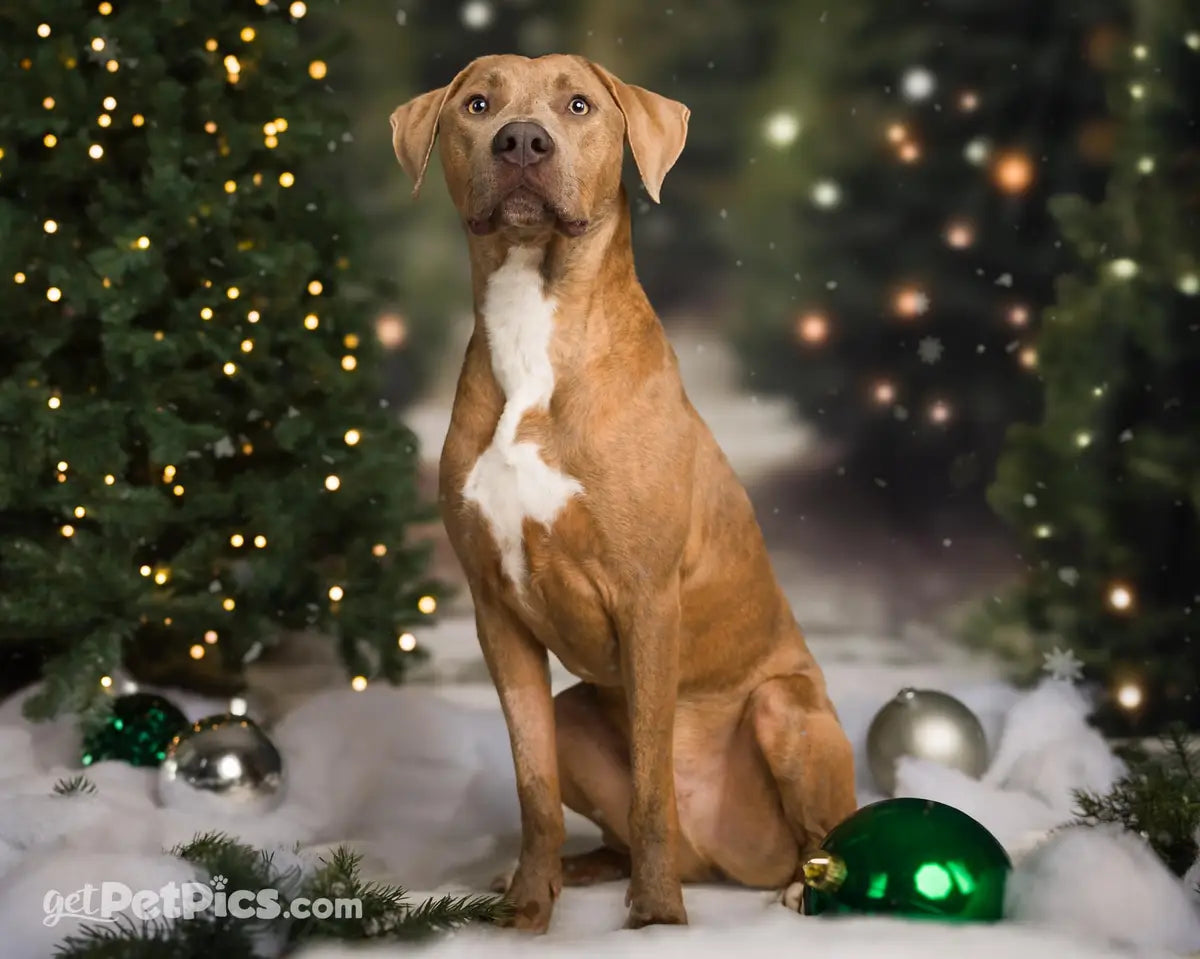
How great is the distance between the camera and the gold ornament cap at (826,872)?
7.63ft

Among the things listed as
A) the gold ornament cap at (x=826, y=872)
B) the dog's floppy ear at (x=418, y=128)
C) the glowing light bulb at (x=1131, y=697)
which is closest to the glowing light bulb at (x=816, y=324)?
the glowing light bulb at (x=1131, y=697)

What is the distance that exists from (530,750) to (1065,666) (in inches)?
91.9

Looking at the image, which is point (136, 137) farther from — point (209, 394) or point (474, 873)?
point (474, 873)

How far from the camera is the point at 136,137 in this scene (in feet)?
12.8

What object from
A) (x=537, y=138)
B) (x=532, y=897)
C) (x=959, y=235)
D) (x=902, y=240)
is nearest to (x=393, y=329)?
(x=902, y=240)

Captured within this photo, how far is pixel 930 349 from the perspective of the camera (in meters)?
4.91

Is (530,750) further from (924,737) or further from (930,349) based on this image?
(930,349)

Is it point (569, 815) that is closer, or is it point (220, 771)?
point (220, 771)

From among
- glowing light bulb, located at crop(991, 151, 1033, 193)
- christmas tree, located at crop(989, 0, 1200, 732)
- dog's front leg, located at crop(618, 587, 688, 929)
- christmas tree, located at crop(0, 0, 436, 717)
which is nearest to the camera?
dog's front leg, located at crop(618, 587, 688, 929)

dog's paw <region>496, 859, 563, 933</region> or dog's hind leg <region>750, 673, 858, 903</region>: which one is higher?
dog's hind leg <region>750, 673, 858, 903</region>

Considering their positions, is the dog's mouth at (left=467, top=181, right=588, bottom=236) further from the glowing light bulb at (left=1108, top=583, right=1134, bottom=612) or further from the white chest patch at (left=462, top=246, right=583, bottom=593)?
the glowing light bulb at (left=1108, top=583, right=1134, bottom=612)

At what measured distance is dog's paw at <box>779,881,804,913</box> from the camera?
2699 millimetres

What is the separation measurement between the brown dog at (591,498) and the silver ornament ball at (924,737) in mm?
840

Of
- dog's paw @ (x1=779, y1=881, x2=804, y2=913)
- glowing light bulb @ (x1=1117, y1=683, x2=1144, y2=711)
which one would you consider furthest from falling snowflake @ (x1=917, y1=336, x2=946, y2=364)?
dog's paw @ (x1=779, y1=881, x2=804, y2=913)
